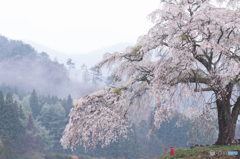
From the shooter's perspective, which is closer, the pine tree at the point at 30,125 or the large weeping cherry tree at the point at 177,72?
the large weeping cherry tree at the point at 177,72

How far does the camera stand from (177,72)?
742 cm

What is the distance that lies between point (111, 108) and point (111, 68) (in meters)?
2.08

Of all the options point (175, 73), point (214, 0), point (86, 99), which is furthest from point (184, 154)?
point (214, 0)

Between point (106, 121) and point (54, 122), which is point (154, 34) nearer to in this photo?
point (106, 121)

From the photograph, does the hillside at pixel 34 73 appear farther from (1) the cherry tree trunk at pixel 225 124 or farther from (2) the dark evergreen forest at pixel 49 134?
(1) the cherry tree trunk at pixel 225 124

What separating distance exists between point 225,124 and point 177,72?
235 cm

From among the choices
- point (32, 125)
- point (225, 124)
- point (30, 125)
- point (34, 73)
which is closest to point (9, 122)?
point (30, 125)

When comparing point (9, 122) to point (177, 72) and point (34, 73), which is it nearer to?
point (177, 72)

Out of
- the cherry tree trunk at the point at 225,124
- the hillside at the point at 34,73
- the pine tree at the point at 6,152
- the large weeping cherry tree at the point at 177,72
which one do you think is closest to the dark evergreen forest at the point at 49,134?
the pine tree at the point at 6,152

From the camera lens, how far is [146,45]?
24.9 feet

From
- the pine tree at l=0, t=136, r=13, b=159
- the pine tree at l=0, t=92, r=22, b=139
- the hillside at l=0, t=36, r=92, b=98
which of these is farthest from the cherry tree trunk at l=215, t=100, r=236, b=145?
the hillside at l=0, t=36, r=92, b=98

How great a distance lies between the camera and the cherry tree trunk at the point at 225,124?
703cm

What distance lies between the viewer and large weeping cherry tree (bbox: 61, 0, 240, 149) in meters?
6.49

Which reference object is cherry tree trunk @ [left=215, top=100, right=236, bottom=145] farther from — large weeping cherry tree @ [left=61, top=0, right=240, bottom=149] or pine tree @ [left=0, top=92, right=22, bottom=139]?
pine tree @ [left=0, top=92, right=22, bottom=139]
